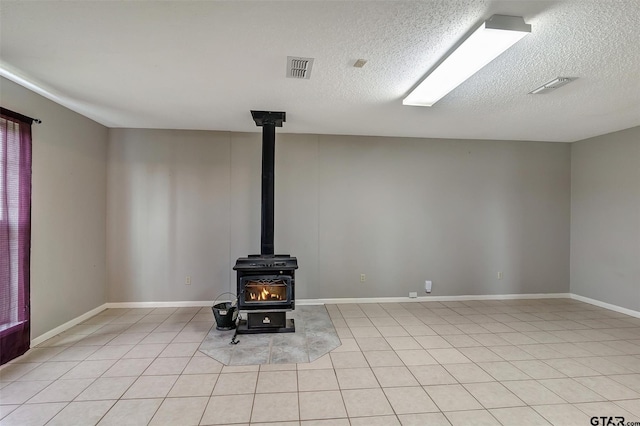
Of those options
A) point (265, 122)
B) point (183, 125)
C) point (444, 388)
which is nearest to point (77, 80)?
point (183, 125)

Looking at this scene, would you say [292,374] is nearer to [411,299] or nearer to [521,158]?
[411,299]

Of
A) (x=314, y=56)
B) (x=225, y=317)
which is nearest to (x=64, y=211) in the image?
(x=225, y=317)

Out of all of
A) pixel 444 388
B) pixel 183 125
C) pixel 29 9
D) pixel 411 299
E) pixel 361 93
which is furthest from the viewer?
pixel 411 299

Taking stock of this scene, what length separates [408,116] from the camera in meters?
3.60

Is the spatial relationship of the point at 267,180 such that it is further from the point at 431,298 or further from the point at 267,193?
the point at 431,298

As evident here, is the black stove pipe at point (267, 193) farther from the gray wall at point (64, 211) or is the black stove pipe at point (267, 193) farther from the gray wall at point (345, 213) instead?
the gray wall at point (64, 211)

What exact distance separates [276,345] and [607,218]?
517 centimetres

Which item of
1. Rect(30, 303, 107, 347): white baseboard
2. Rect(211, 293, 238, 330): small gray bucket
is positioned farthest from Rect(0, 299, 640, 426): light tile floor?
Rect(211, 293, 238, 330): small gray bucket

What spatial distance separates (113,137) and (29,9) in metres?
2.88

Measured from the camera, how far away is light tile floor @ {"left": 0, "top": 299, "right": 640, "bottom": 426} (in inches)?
78.6

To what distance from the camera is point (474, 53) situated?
202 cm

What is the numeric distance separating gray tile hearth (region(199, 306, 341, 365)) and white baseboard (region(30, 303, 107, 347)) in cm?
170

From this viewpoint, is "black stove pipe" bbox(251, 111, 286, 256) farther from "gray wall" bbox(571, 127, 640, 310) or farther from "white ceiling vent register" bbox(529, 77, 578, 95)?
"gray wall" bbox(571, 127, 640, 310)

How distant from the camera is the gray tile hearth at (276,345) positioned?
277cm
